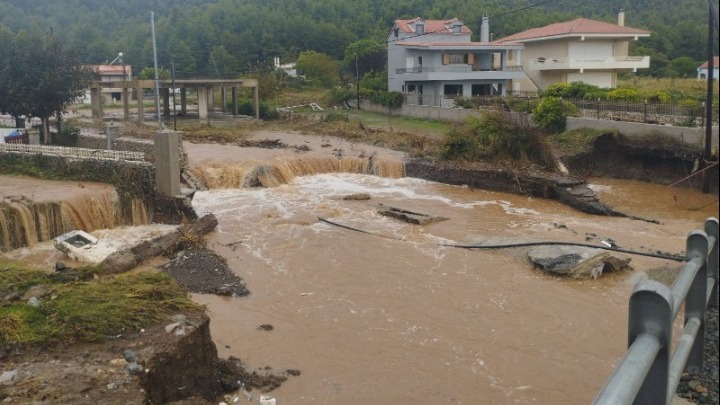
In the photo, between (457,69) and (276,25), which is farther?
(276,25)

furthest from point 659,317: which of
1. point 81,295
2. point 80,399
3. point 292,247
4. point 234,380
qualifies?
point 292,247

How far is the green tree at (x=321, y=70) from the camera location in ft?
191

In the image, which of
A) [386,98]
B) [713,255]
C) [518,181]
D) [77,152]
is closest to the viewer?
[713,255]

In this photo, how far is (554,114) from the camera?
2784cm

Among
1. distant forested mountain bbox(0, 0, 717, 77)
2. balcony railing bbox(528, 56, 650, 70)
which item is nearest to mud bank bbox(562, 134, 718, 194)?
balcony railing bbox(528, 56, 650, 70)

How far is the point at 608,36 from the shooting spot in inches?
1432

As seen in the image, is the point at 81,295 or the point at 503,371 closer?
the point at 81,295

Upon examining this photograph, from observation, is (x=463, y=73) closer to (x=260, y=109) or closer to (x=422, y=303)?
(x=260, y=109)

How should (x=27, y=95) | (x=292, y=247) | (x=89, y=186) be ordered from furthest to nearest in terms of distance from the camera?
(x=27, y=95) < (x=89, y=186) < (x=292, y=247)

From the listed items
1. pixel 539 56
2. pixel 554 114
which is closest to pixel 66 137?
pixel 554 114

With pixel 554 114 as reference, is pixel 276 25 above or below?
above

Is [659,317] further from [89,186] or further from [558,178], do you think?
[558,178]

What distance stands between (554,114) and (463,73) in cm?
1335

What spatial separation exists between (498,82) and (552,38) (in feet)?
15.6
